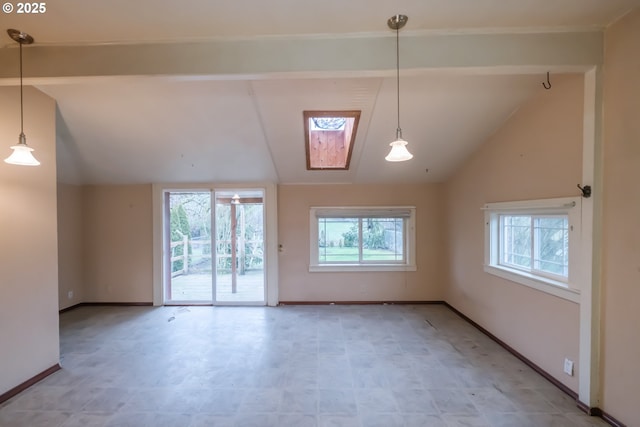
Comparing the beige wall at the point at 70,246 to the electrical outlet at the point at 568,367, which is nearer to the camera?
the electrical outlet at the point at 568,367

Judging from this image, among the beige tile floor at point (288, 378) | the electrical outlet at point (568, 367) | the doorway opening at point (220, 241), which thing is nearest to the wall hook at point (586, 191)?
the electrical outlet at point (568, 367)

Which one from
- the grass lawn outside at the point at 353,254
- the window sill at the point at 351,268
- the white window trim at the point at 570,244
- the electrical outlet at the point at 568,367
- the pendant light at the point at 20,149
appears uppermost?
the pendant light at the point at 20,149

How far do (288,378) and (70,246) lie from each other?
4.40 m

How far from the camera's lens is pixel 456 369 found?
9.05 feet

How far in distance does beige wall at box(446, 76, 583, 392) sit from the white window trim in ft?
0.24

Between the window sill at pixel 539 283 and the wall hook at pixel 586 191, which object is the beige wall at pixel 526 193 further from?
the wall hook at pixel 586 191

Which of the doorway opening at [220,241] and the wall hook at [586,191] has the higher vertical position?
the wall hook at [586,191]

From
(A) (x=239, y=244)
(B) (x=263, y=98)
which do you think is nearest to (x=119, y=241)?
(A) (x=239, y=244)

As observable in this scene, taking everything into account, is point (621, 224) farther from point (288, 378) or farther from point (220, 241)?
point (220, 241)

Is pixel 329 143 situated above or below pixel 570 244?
above

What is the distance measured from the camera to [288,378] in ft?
8.57

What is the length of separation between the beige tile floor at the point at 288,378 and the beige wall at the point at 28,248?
0.31 meters

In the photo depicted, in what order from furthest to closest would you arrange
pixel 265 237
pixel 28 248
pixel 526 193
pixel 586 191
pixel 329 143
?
pixel 265 237 < pixel 329 143 < pixel 526 193 < pixel 28 248 < pixel 586 191

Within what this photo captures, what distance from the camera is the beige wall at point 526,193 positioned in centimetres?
236
